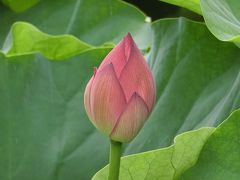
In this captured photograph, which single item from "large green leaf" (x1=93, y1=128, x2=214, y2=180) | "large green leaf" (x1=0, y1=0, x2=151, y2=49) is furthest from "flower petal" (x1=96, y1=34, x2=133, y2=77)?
"large green leaf" (x1=0, y1=0, x2=151, y2=49)

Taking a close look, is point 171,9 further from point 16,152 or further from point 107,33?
point 16,152

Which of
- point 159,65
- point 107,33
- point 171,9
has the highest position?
point 159,65

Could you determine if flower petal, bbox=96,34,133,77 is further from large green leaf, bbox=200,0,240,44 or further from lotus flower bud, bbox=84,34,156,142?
large green leaf, bbox=200,0,240,44

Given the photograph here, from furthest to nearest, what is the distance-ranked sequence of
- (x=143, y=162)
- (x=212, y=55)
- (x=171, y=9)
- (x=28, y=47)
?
(x=171, y=9)
(x=28, y=47)
(x=212, y=55)
(x=143, y=162)

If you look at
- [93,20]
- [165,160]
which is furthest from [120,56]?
[93,20]

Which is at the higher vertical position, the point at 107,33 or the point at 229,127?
the point at 229,127

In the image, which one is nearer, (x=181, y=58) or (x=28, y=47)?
(x=181, y=58)

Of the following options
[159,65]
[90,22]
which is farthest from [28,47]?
[159,65]
